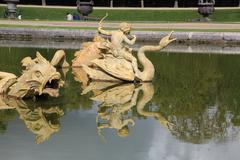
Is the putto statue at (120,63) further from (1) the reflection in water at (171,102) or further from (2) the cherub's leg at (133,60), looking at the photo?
(1) the reflection in water at (171,102)

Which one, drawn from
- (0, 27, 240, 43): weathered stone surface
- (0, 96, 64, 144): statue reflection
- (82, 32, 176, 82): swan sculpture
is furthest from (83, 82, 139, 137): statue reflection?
(0, 27, 240, 43): weathered stone surface

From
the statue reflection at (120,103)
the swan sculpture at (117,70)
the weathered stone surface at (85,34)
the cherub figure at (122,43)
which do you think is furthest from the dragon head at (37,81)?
the weathered stone surface at (85,34)

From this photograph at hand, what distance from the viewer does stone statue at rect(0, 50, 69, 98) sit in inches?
488

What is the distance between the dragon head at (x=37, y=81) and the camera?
12.4 metres

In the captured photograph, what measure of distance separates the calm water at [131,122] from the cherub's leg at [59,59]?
1472 mm

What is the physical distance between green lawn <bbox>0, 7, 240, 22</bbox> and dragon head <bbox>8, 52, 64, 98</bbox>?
35.7 meters

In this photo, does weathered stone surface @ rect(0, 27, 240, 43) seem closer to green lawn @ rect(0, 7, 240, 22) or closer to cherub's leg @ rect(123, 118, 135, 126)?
green lawn @ rect(0, 7, 240, 22)

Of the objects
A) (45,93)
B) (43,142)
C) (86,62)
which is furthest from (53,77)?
(86,62)

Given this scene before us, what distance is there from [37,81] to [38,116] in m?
1.26

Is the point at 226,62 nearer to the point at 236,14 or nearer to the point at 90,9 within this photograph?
the point at 90,9

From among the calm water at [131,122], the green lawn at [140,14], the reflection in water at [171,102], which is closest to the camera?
the calm water at [131,122]

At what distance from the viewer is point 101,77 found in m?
16.4

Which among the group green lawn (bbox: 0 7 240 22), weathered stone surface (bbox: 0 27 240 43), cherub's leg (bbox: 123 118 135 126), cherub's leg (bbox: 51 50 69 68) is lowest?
green lawn (bbox: 0 7 240 22)

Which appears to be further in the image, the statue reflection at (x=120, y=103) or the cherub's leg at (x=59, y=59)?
the cherub's leg at (x=59, y=59)
